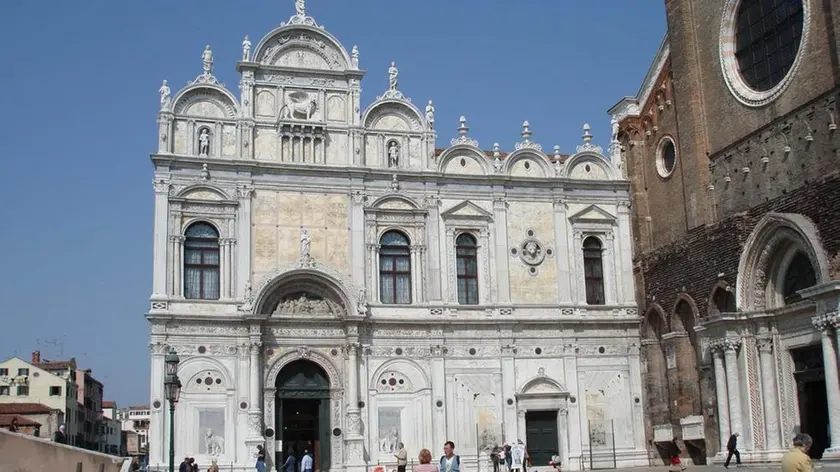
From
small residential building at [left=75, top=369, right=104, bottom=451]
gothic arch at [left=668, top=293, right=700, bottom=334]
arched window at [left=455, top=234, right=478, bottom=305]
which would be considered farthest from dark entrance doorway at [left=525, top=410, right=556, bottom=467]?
small residential building at [left=75, top=369, right=104, bottom=451]

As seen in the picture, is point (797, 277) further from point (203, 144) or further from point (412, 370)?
point (203, 144)

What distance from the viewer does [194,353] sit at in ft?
93.5

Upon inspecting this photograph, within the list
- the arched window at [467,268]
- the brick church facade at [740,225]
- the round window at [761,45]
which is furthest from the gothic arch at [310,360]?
the round window at [761,45]

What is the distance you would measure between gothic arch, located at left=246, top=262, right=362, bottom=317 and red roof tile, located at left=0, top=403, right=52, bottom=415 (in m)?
32.8

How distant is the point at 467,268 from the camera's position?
1244 inches

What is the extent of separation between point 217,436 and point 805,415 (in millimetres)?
15210

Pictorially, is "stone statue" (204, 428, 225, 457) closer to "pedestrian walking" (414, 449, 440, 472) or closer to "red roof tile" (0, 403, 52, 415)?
"pedestrian walking" (414, 449, 440, 472)

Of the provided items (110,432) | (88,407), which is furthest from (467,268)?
(110,432)

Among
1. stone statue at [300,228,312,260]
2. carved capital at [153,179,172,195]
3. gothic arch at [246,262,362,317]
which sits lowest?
gothic arch at [246,262,362,317]

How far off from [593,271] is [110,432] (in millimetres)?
75462

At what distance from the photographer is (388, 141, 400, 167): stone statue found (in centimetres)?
3148

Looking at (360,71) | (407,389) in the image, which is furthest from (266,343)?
(360,71)

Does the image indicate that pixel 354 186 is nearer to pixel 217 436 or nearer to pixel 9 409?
pixel 217 436

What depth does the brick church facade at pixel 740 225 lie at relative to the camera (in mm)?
25016
